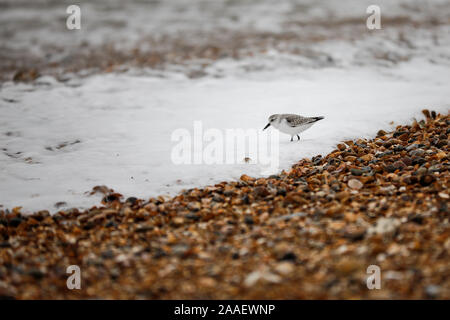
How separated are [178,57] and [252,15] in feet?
21.9

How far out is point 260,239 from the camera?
3152 mm

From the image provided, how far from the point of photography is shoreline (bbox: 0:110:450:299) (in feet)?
8.83

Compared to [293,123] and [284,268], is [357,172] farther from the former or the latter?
[284,268]

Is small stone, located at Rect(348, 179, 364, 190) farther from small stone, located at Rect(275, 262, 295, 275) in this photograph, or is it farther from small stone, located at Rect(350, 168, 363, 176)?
small stone, located at Rect(275, 262, 295, 275)

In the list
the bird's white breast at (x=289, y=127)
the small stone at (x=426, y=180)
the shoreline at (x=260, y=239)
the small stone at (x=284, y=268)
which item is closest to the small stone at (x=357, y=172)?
the shoreline at (x=260, y=239)

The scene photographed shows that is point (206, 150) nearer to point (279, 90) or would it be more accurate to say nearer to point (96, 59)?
point (279, 90)

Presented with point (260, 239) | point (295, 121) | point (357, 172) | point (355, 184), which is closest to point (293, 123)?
point (295, 121)

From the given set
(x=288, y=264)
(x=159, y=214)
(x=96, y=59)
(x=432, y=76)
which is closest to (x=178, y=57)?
(x=96, y=59)

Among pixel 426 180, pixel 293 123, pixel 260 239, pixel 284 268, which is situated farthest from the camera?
pixel 293 123

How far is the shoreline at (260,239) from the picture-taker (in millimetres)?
2691

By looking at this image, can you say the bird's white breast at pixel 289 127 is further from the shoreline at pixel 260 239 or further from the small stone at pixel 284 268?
the small stone at pixel 284 268

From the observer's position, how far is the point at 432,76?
7.68 metres

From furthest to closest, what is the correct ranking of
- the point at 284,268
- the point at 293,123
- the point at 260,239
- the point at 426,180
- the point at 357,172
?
the point at 293,123 → the point at 357,172 → the point at 426,180 → the point at 260,239 → the point at 284,268

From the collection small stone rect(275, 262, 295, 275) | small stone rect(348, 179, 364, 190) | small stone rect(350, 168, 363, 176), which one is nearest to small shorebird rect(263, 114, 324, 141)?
small stone rect(350, 168, 363, 176)
